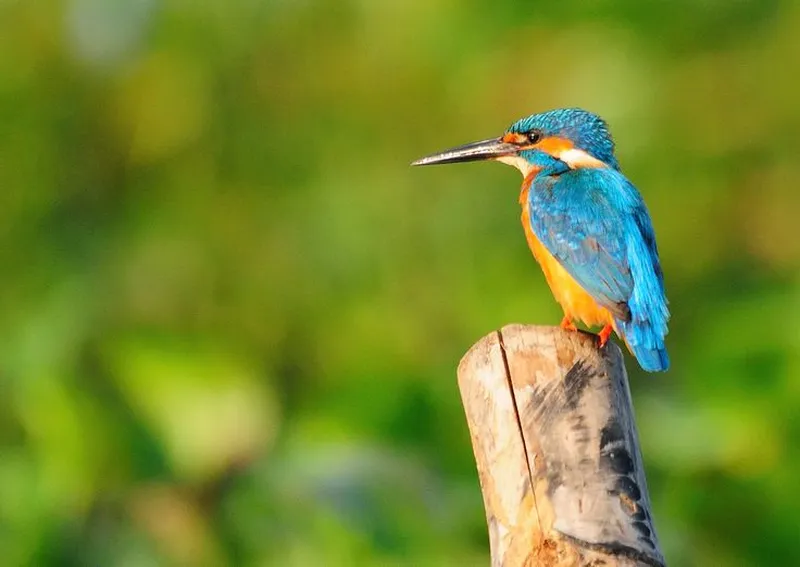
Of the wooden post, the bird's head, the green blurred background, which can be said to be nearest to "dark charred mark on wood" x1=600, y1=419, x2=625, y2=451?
the wooden post

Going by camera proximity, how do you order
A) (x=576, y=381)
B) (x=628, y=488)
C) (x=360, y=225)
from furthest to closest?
(x=360, y=225) → (x=576, y=381) → (x=628, y=488)

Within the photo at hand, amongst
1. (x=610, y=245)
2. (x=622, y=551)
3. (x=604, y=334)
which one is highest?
(x=610, y=245)

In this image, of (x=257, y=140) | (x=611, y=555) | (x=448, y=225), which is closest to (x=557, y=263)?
(x=611, y=555)

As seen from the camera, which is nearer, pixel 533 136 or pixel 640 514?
pixel 640 514

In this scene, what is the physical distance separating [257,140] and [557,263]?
313 cm

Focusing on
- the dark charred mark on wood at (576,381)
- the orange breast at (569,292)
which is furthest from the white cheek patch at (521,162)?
the dark charred mark on wood at (576,381)

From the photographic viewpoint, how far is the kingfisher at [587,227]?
11.7 feet

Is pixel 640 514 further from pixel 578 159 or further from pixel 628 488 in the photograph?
pixel 578 159

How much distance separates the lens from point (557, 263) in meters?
3.84

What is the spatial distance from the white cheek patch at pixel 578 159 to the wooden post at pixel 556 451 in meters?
1.63

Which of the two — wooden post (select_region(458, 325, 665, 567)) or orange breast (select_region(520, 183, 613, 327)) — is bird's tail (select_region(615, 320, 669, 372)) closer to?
orange breast (select_region(520, 183, 613, 327))

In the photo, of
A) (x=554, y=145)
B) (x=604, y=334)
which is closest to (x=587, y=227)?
(x=554, y=145)

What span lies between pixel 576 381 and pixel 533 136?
1907mm

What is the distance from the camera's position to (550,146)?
4297mm
